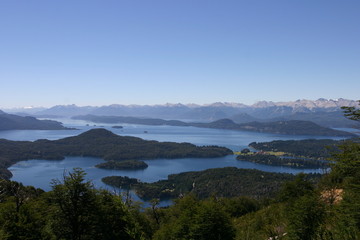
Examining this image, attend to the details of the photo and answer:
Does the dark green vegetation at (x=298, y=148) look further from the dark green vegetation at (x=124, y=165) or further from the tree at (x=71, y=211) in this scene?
the tree at (x=71, y=211)

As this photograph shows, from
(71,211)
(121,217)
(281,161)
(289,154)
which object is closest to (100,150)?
(281,161)

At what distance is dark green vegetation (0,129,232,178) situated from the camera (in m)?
144

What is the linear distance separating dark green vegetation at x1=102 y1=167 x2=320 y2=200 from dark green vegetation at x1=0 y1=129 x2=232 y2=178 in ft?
177

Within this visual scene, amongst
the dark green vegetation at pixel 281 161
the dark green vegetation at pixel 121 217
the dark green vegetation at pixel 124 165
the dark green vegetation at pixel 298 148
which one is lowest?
the dark green vegetation at pixel 124 165

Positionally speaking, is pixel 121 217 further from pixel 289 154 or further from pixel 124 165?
pixel 289 154

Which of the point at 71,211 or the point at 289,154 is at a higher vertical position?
the point at 71,211

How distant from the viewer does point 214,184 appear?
89875 mm

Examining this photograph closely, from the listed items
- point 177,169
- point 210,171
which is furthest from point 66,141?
point 210,171

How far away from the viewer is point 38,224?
15992 millimetres

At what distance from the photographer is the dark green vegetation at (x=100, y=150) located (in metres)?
144

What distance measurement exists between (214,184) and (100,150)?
94.2m

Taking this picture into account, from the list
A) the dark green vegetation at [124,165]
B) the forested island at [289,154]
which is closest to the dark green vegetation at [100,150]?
the dark green vegetation at [124,165]

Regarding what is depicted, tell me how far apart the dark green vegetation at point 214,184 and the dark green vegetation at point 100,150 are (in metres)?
54.0

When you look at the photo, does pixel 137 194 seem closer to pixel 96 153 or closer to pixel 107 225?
pixel 107 225
